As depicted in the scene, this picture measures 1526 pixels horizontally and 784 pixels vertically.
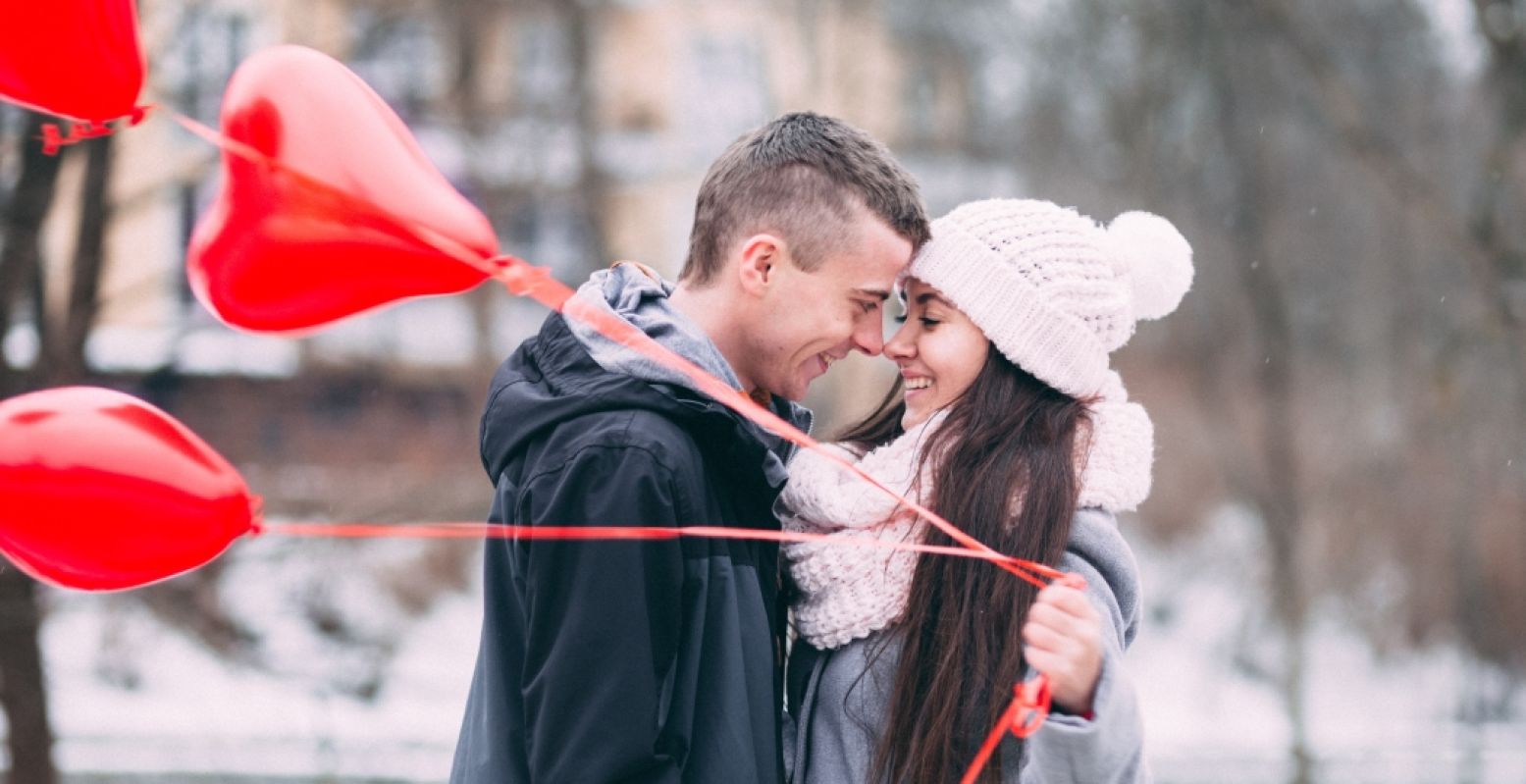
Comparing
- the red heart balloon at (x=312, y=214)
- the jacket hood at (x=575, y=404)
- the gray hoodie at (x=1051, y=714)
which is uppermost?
the red heart balloon at (x=312, y=214)

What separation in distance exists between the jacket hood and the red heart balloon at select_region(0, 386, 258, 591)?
38 cm

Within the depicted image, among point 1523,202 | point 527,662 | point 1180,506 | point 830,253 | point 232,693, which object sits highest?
point 1523,202

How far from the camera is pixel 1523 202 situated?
8.60 metres

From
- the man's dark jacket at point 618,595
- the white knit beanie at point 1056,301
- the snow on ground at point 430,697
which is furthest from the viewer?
the snow on ground at point 430,697

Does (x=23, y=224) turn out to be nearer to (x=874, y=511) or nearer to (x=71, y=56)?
(x=71, y=56)

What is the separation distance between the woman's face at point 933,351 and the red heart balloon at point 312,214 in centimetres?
72

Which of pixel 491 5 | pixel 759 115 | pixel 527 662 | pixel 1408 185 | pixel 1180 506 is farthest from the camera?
pixel 1180 506

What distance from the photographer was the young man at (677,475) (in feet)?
5.72

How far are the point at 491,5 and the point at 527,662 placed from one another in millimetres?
7383

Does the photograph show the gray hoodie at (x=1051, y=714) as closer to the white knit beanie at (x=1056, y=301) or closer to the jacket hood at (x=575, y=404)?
the white knit beanie at (x=1056, y=301)

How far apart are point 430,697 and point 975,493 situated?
7.52 metres

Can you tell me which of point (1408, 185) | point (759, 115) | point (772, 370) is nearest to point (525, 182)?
point (759, 115)

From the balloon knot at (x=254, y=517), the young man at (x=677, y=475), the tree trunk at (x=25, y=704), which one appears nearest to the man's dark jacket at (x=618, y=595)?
the young man at (x=677, y=475)

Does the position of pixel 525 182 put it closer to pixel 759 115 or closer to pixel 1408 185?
pixel 759 115
